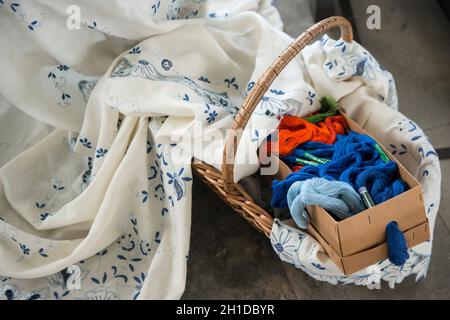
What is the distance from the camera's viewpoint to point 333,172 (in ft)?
2.89

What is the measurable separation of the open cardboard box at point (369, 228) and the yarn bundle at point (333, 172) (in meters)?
0.02

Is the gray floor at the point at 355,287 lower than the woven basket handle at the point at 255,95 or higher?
lower

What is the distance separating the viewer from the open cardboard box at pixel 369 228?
79cm

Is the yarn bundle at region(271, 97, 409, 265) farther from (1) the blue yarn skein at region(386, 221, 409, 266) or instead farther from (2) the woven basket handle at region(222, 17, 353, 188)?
(2) the woven basket handle at region(222, 17, 353, 188)

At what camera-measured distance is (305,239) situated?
0.88 meters

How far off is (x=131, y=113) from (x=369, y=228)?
0.53 meters

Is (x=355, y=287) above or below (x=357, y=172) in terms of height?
below

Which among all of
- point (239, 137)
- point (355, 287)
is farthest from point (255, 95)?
point (355, 287)

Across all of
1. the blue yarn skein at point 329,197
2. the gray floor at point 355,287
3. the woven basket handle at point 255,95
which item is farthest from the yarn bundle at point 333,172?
the gray floor at point 355,287

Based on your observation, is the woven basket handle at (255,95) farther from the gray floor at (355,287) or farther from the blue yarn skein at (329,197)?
the gray floor at (355,287)

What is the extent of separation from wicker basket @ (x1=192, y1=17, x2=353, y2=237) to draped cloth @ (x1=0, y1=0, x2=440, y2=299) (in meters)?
0.03

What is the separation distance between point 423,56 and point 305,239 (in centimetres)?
85

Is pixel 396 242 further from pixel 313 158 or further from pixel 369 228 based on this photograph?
pixel 313 158
